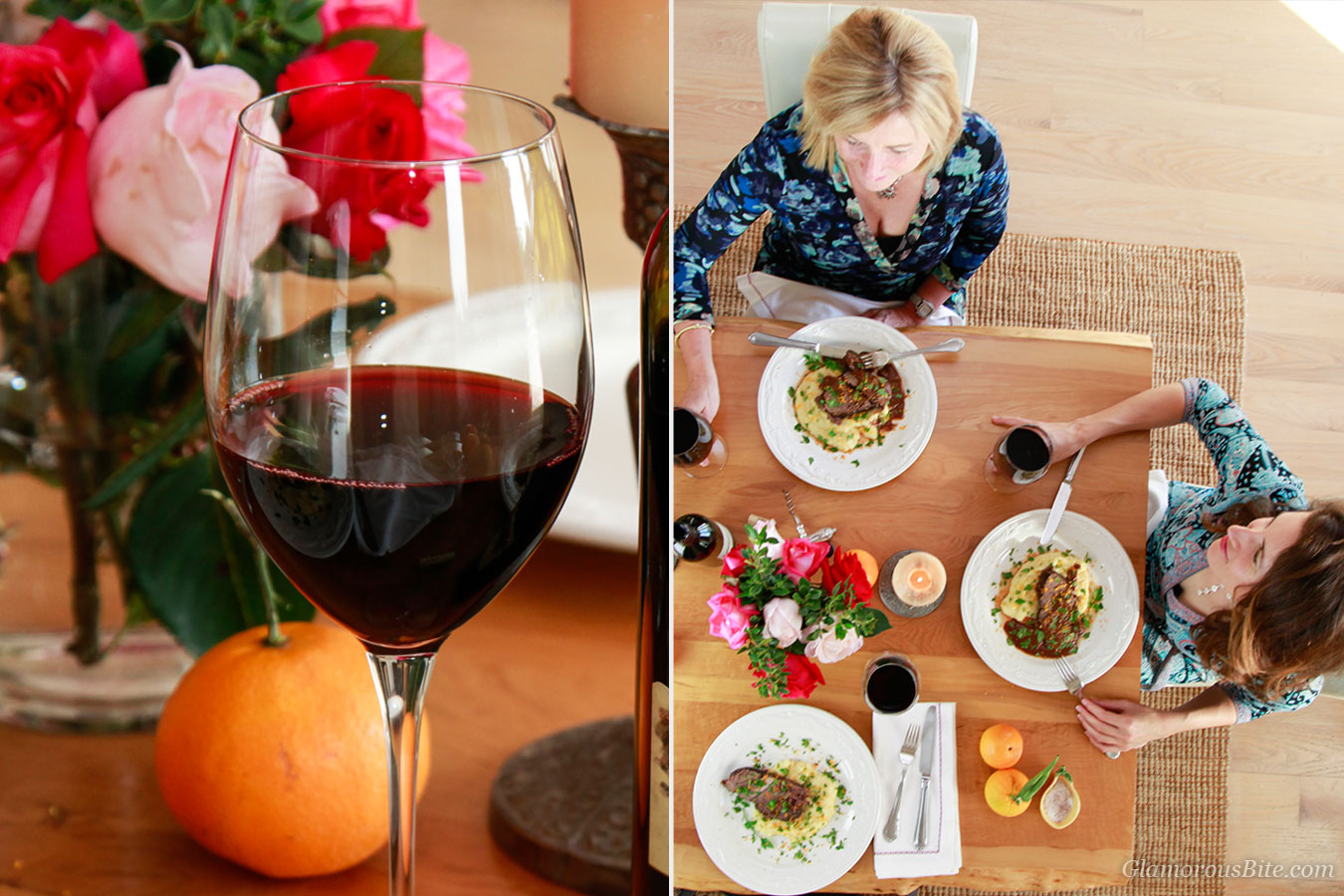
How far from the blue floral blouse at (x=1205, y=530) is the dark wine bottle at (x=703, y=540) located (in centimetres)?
35

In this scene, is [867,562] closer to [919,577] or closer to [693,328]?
[919,577]

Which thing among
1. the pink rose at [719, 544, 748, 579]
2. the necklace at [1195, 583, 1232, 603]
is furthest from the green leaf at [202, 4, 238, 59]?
the necklace at [1195, 583, 1232, 603]

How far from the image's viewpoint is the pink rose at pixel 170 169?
0.21 m

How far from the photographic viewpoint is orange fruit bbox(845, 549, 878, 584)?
0.50m

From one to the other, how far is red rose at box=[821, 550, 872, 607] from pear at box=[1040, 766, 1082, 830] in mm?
234

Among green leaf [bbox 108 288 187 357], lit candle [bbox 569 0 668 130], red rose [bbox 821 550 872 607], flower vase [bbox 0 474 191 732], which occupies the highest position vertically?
lit candle [bbox 569 0 668 130]

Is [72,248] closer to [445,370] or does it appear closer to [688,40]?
[445,370]

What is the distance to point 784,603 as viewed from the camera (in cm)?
45

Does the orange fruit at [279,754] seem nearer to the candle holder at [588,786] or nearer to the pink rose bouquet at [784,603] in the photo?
the candle holder at [588,786]

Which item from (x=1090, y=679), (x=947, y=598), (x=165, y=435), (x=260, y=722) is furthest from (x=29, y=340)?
(x=1090, y=679)

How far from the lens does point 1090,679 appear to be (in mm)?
585

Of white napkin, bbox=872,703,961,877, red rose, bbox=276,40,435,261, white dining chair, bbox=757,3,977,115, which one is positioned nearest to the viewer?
red rose, bbox=276,40,435,261

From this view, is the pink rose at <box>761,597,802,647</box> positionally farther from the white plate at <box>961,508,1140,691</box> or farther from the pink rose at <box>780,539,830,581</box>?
the white plate at <box>961,508,1140,691</box>

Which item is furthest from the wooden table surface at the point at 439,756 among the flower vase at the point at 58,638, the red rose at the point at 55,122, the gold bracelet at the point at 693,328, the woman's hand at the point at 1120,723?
the woman's hand at the point at 1120,723
